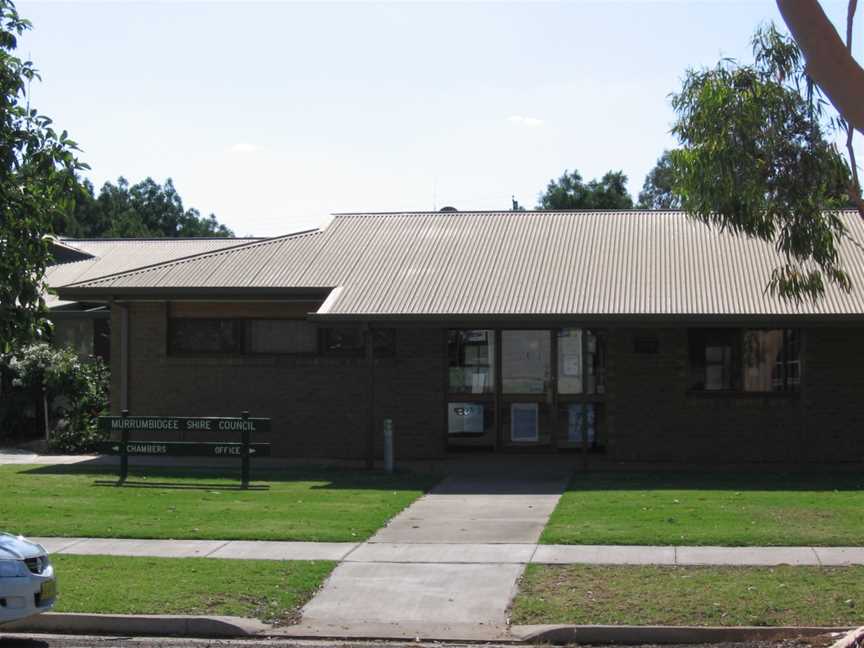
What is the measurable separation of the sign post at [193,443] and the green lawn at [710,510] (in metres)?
4.52

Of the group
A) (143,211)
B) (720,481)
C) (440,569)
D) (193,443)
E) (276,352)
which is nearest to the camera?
(440,569)

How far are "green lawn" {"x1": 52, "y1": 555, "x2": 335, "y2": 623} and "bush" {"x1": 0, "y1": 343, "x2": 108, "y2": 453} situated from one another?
1068cm

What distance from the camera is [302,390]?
20781 millimetres

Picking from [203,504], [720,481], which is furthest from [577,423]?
[203,504]

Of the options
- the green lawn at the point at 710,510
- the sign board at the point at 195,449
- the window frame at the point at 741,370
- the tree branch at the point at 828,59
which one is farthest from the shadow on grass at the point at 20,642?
the window frame at the point at 741,370

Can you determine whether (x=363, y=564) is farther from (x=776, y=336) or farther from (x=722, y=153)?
(x=776, y=336)

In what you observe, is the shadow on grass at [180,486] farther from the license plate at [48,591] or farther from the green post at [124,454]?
the license plate at [48,591]

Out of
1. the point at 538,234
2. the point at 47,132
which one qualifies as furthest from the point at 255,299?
the point at 47,132

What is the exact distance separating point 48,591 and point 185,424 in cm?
868

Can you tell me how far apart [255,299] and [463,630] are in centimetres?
1181

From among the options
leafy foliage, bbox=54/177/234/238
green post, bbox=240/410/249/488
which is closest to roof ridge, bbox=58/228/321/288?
green post, bbox=240/410/249/488

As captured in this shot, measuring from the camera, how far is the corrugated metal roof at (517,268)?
18781 millimetres

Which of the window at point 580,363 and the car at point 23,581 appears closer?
the car at point 23,581

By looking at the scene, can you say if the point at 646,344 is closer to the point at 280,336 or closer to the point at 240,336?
the point at 280,336
